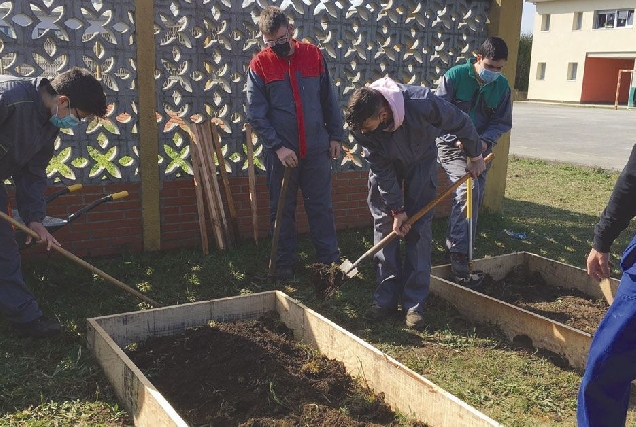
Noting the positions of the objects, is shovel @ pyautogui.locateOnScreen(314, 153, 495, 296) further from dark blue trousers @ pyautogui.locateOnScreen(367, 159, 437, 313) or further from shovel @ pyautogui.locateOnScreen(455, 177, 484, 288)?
shovel @ pyautogui.locateOnScreen(455, 177, 484, 288)

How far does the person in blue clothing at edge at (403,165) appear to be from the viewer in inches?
156

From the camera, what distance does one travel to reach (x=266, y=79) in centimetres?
507

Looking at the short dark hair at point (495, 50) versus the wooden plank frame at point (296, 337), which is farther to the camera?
the short dark hair at point (495, 50)

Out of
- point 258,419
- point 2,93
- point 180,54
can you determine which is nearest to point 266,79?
point 180,54

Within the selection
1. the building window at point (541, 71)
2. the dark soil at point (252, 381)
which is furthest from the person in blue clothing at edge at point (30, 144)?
the building window at point (541, 71)

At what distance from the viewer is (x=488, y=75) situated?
5.26 meters

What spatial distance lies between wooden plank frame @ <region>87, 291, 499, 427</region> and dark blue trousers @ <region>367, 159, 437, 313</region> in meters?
0.82

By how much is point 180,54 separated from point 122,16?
581 millimetres

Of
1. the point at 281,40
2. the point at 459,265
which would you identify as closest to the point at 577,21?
the point at 459,265

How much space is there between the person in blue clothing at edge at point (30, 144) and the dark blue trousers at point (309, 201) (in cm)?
186

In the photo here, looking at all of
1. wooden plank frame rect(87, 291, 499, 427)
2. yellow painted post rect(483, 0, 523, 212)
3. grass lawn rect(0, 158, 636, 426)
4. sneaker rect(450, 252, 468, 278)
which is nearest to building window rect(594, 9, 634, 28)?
yellow painted post rect(483, 0, 523, 212)

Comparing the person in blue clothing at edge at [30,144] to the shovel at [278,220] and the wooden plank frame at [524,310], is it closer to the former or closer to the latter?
the shovel at [278,220]

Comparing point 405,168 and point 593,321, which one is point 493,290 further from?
point 405,168

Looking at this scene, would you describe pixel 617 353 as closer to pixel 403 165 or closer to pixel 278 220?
pixel 403 165
